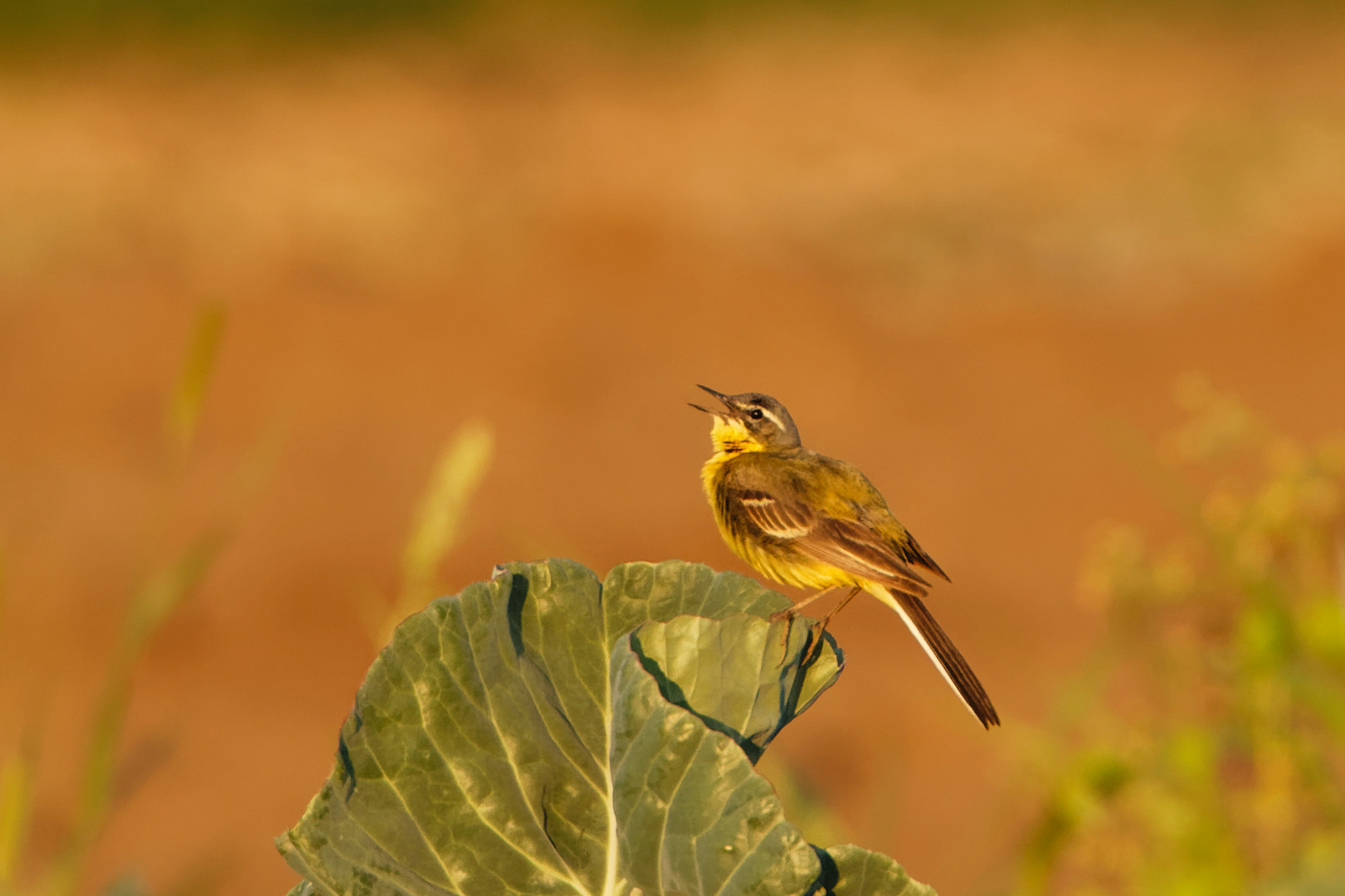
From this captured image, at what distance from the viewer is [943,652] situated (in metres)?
3.23

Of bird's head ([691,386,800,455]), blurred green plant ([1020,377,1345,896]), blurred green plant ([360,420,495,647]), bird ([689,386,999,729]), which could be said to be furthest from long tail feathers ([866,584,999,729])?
blurred green plant ([1020,377,1345,896])

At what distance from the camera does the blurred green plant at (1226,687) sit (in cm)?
488

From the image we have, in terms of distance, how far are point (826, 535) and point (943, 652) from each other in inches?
13.8

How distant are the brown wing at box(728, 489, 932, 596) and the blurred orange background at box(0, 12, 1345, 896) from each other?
387 centimetres

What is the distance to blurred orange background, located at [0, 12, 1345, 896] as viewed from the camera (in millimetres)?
11742

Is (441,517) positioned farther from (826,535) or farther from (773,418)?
(773,418)

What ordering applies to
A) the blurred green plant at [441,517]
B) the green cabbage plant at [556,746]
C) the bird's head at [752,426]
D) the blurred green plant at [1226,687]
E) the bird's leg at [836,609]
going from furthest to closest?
the blurred green plant at [1226,687], the bird's head at [752,426], the blurred green plant at [441,517], the bird's leg at [836,609], the green cabbage plant at [556,746]

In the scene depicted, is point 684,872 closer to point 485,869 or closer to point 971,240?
point 485,869

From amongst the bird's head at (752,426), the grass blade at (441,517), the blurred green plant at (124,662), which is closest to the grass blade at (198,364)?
the blurred green plant at (124,662)

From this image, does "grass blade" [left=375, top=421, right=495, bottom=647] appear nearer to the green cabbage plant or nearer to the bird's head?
the bird's head

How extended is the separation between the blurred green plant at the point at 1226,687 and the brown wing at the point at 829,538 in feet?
4.87

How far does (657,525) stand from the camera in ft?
48.8

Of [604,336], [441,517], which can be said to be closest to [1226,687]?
[441,517]

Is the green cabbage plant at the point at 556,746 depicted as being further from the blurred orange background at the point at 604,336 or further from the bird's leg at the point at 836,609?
the blurred orange background at the point at 604,336
